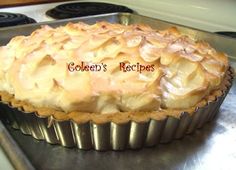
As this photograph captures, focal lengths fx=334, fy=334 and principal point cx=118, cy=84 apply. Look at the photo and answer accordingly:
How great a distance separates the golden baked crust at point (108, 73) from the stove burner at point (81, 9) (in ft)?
1.87

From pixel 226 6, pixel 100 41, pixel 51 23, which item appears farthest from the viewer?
pixel 226 6

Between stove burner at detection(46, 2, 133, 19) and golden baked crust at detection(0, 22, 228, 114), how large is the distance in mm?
569

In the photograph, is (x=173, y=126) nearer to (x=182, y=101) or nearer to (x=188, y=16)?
(x=182, y=101)

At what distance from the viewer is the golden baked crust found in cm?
67

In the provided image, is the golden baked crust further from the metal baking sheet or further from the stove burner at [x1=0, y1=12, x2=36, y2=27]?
the stove burner at [x1=0, y1=12, x2=36, y2=27]

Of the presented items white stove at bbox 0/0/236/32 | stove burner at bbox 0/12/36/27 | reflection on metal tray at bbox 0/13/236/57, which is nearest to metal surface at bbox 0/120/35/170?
reflection on metal tray at bbox 0/13/236/57

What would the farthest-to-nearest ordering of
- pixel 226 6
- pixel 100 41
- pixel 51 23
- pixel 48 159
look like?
pixel 226 6
pixel 51 23
pixel 100 41
pixel 48 159

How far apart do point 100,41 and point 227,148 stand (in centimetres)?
39

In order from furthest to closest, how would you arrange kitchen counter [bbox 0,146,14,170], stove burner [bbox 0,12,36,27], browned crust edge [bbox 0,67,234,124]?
stove burner [bbox 0,12,36,27]
browned crust edge [bbox 0,67,234,124]
kitchen counter [bbox 0,146,14,170]

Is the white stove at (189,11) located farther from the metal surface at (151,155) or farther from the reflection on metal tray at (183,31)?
the metal surface at (151,155)

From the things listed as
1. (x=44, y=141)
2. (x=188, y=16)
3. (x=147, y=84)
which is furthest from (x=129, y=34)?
(x=188, y=16)

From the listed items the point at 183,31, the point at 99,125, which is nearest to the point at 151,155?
the point at 99,125

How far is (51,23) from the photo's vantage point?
4.10 feet

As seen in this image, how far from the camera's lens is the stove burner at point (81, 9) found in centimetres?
147
